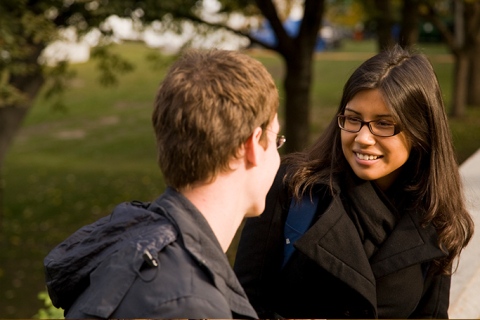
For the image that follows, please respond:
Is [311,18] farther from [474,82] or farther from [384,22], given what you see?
[474,82]

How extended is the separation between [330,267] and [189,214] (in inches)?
38.8

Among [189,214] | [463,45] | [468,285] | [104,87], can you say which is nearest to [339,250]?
[189,214]

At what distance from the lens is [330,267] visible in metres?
2.35

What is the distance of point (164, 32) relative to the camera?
1068cm

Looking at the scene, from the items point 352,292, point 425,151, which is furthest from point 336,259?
point 425,151

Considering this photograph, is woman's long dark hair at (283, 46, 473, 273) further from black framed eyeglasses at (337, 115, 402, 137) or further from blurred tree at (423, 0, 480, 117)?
blurred tree at (423, 0, 480, 117)

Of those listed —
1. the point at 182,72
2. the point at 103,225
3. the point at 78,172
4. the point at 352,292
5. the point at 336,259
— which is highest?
the point at 182,72

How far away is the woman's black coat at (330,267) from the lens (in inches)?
93.0

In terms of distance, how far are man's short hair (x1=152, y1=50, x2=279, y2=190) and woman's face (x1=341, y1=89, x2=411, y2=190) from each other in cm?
86

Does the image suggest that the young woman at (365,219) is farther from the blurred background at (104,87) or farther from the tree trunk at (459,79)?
the tree trunk at (459,79)

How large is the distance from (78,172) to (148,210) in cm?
1584

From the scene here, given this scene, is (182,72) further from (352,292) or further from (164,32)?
(164,32)

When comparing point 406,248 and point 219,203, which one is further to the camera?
point 406,248

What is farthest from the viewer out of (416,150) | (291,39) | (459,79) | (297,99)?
Answer: (459,79)
